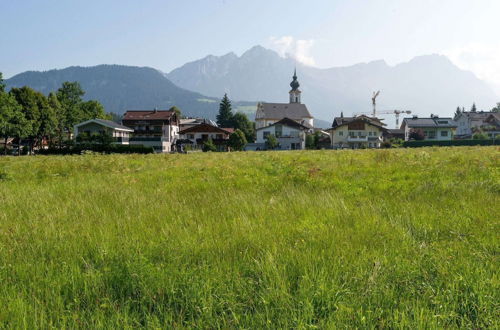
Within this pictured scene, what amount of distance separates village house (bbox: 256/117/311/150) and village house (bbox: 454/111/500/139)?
62015 millimetres

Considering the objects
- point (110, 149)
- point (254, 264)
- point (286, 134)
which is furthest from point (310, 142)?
point (254, 264)

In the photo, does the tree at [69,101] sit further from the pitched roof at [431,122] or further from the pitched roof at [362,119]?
the pitched roof at [431,122]

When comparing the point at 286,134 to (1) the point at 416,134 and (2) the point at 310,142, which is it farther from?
(1) the point at 416,134

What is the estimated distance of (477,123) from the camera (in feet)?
358

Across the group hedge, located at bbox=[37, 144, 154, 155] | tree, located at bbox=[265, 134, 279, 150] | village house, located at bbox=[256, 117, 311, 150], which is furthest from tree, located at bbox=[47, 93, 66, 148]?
tree, located at bbox=[265, 134, 279, 150]

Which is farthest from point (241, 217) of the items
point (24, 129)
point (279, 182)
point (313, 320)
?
point (24, 129)

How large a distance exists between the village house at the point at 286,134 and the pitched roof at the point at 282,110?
35.9 meters

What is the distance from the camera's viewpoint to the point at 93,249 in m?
3.05

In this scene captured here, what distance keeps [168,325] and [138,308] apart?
0.36 metres

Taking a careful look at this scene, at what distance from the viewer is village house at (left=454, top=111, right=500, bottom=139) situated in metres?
102

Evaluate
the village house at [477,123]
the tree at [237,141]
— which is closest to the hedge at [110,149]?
the tree at [237,141]

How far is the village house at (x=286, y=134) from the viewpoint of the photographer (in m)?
83.3

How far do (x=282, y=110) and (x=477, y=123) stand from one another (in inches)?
2875

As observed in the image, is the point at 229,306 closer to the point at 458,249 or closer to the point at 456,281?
the point at 456,281
